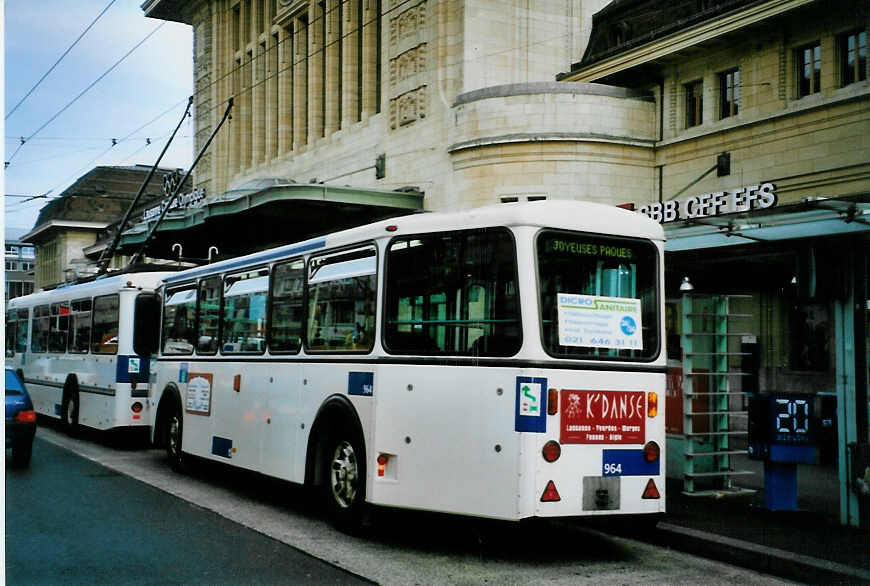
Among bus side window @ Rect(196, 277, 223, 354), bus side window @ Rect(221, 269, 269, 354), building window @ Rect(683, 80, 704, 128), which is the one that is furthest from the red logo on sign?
building window @ Rect(683, 80, 704, 128)

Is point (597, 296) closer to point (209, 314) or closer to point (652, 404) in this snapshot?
point (652, 404)

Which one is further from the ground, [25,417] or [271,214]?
[271,214]

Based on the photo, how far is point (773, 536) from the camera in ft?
29.7

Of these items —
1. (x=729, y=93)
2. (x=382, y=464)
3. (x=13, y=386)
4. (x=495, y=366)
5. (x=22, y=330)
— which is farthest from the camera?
(x=729, y=93)

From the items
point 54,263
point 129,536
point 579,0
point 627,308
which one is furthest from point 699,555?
point 54,263

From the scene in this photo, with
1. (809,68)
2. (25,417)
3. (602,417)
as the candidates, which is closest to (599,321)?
(602,417)

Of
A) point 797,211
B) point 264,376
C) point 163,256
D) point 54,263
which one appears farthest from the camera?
point 54,263

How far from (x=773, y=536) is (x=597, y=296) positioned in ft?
8.86

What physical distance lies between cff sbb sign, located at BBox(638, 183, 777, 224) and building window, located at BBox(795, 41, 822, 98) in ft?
8.05

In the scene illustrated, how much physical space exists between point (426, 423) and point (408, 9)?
2353 cm

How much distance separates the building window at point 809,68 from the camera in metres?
22.1

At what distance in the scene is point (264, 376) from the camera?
11.5m

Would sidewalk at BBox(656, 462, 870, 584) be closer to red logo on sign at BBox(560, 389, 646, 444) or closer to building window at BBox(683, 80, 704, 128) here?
red logo on sign at BBox(560, 389, 646, 444)

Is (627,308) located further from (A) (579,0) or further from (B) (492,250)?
(A) (579,0)
